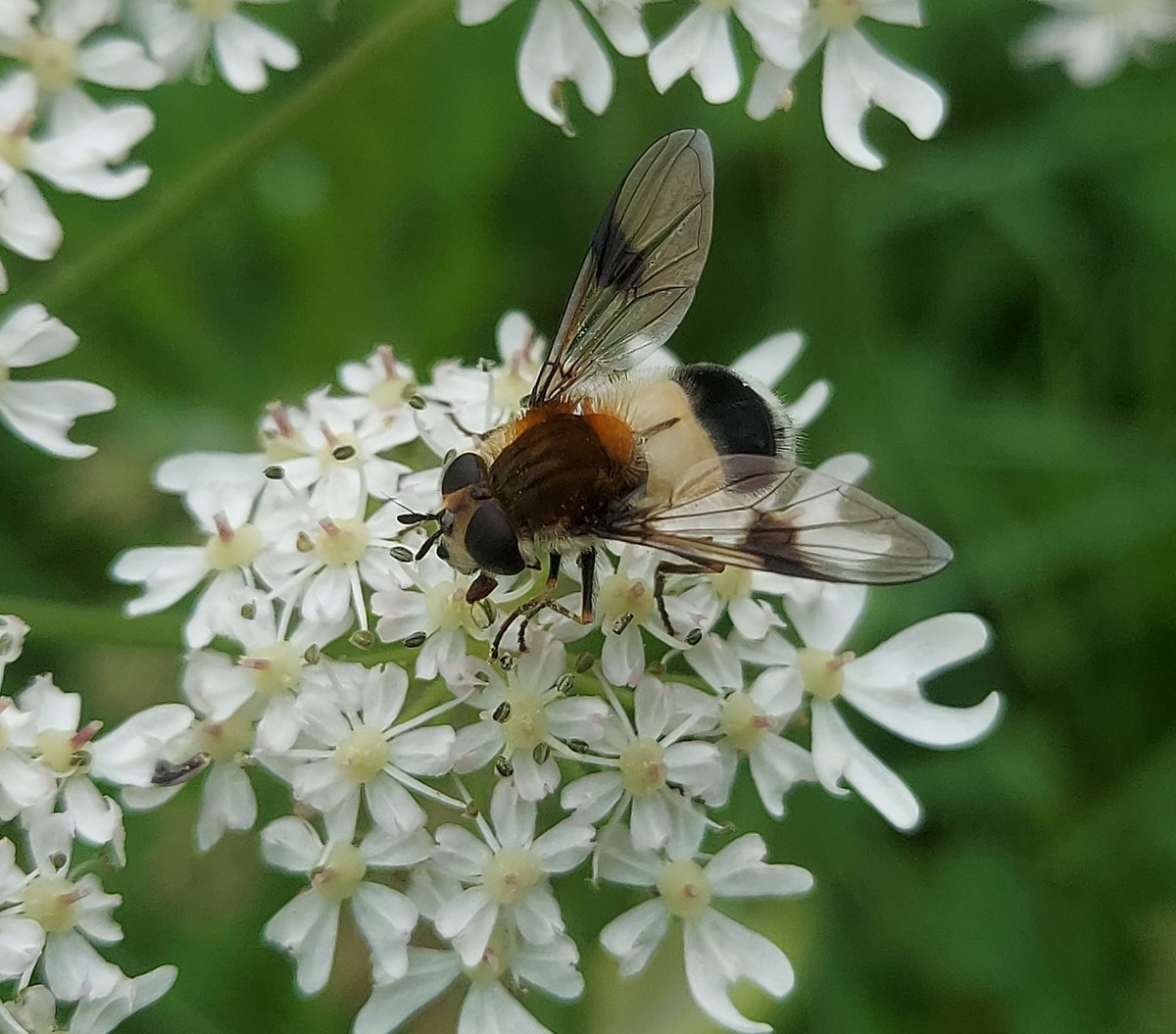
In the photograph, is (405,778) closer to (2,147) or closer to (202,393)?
(2,147)

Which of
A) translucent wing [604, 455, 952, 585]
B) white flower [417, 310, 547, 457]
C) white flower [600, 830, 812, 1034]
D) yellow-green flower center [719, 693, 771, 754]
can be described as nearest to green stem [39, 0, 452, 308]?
white flower [417, 310, 547, 457]

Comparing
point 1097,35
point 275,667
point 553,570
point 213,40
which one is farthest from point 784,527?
point 1097,35

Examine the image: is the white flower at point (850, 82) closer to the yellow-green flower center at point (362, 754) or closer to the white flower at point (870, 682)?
the white flower at point (870, 682)

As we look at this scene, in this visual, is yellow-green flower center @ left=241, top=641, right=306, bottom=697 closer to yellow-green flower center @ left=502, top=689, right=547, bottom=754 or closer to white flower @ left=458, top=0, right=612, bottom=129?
yellow-green flower center @ left=502, top=689, right=547, bottom=754

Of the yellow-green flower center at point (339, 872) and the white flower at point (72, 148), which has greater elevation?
the white flower at point (72, 148)

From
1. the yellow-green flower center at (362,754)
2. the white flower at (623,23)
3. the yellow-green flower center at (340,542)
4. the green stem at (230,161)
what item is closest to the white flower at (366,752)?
the yellow-green flower center at (362,754)

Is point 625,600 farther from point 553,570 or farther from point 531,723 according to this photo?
point 531,723

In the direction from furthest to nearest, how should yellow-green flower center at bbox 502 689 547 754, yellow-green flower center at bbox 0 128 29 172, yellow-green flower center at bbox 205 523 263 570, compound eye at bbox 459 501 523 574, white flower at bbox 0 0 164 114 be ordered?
1. white flower at bbox 0 0 164 114
2. yellow-green flower center at bbox 0 128 29 172
3. yellow-green flower center at bbox 205 523 263 570
4. yellow-green flower center at bbox 502 689 547 754
5. compound eye at bbox 459 501 523 574
